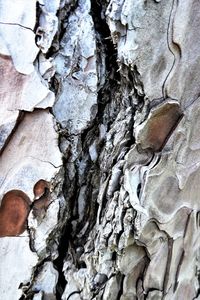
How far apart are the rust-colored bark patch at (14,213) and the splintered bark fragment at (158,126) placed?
0.16m

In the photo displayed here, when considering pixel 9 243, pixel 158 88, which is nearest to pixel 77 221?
pixel 9 243

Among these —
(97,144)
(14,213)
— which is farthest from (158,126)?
(14,213)

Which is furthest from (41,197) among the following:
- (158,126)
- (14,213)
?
(158,126)

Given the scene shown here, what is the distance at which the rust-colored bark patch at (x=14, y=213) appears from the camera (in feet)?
1.99

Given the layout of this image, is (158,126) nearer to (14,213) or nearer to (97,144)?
(97,144)

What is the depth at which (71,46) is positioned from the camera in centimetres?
62

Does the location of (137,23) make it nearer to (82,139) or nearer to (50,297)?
(82,139)

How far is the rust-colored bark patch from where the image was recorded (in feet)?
1.99

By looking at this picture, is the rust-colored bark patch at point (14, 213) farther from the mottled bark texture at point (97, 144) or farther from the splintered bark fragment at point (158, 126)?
the splintered bark fragment at point (158, 126)

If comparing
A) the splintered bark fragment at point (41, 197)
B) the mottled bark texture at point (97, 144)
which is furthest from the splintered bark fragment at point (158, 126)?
the splintered bark fragment at point (41, 197)

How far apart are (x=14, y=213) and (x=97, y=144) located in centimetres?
14

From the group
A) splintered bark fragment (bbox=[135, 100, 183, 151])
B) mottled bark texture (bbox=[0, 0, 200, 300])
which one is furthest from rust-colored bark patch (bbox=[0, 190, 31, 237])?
splintered bark fragment (bbox=[135, 100, 183, 151])

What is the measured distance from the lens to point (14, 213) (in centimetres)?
61

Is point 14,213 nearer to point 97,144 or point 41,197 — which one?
point 41,197
